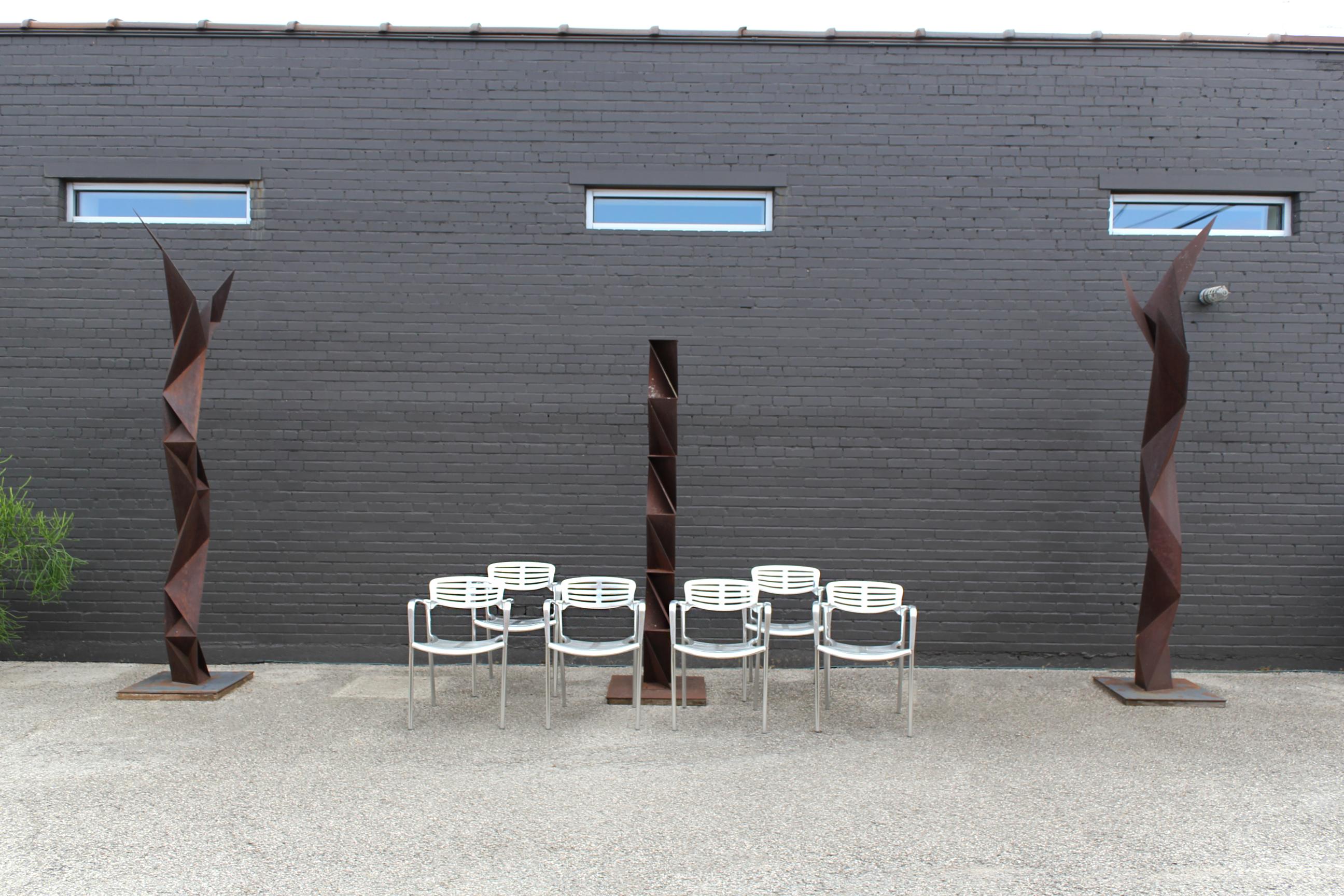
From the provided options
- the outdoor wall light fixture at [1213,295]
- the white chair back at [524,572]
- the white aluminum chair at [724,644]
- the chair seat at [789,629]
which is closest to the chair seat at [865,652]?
the chair seat at [789,629]

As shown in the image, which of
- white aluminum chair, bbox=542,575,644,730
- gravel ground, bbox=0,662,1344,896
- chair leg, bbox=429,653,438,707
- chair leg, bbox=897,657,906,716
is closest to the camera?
gravel ground, bbox=0,662,1344,896

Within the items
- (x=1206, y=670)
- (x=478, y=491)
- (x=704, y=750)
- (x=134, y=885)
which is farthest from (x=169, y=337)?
(x=1206, y=670)

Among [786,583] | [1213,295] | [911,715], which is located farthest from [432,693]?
[1213,295]

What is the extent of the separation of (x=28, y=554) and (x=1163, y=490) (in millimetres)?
7049

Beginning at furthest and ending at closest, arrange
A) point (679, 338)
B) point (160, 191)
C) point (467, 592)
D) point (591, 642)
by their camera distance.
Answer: point (160, 191) → point (679, 338) → point (591, 642) → point (467, 592)

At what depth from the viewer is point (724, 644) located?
4.79 metres

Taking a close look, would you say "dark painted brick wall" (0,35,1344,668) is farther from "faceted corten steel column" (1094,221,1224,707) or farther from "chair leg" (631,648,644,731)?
"chair leg" (631,648,644,731)

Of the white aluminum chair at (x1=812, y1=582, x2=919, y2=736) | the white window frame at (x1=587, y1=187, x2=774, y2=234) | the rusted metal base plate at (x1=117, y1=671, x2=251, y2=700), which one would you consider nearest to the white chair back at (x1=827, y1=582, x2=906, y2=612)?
the white aluminum chair at (x1=812, y1=582, x2=919, y2=736)

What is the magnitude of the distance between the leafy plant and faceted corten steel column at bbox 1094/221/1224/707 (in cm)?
663

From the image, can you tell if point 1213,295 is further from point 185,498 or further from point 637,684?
point 185,498

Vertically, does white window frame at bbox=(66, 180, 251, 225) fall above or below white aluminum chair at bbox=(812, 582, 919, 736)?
above

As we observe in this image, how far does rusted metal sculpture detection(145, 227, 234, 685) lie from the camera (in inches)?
191

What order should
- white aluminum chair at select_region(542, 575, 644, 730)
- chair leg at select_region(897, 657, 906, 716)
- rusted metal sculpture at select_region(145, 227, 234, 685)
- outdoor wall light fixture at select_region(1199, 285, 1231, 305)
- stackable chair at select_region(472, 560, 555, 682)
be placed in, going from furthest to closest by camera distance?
1. outdoor wall light fixture at select_region(1199, 285, 1231, 305)
2. stackable chair at select_region(472, 560, 555, 682)
3. rusted metal sculpture at select_region(145, 227, 234, 685)
4. chair leg at select_region(897, 657, 906, 716)
5. white aluminum chair at select_region(542, 575, 644, 730)

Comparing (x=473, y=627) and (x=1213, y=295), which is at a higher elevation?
(x=1213, y=295)
